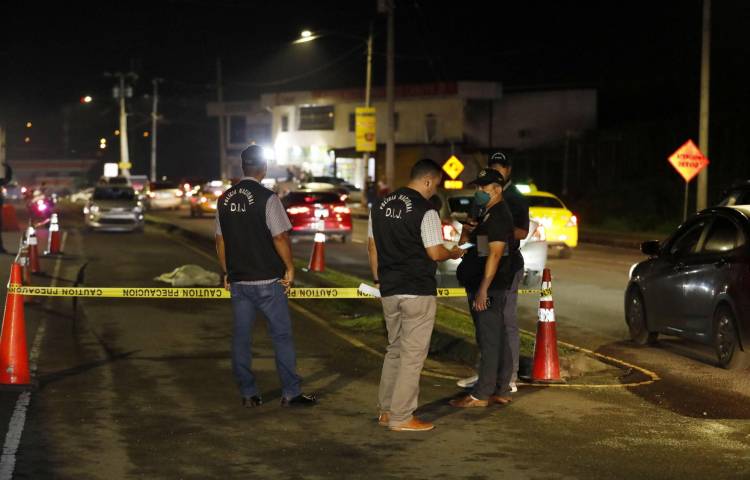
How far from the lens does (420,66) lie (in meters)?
75.9

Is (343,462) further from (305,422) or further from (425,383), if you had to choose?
(425,383)

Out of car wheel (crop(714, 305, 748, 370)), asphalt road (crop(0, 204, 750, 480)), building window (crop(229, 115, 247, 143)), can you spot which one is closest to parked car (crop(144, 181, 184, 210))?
building window (crop(229, 115, 247, 143))

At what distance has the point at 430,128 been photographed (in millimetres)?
67438

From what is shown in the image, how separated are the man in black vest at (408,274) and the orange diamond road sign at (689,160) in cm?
2376

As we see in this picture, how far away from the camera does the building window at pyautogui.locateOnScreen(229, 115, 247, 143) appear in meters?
96.0

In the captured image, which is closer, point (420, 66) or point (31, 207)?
point (31, 207)

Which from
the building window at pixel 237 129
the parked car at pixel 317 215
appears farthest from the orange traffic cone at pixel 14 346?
the building window at pixel 237 129

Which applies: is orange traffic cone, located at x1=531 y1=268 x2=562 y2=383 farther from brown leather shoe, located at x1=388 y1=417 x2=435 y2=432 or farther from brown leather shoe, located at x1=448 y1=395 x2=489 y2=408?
brown leather shoe, located at x1=388 y1=417 x2=435 y2=432

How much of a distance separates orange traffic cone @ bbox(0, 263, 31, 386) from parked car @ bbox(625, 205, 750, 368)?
6.11 meters

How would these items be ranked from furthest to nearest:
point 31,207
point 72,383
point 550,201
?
point 31,207, point 550,201, point 72,383

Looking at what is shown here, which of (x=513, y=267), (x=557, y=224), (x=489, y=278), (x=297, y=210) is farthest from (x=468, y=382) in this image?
(x=297, y=210)

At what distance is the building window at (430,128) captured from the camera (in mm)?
67188

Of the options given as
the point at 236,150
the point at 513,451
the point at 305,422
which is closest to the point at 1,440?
the point at 305,422

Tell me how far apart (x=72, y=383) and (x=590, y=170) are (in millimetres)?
40758
